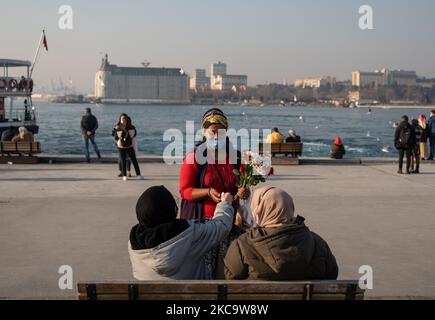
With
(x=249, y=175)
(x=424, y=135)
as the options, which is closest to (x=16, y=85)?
(x=424, y=135)

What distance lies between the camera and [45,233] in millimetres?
8766

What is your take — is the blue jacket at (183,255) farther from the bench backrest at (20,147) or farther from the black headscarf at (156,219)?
the bench backrest at (20,147)

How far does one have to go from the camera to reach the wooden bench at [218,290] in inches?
149

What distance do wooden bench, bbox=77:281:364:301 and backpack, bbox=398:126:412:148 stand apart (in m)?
12.5

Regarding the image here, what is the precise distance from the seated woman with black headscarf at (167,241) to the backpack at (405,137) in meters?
12.2

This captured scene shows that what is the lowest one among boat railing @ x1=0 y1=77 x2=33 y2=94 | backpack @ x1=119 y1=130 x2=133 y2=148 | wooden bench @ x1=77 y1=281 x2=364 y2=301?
wooden bench @ x1=77 y1=281 x2=364 y2=301

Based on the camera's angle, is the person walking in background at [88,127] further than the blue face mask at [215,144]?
Yes

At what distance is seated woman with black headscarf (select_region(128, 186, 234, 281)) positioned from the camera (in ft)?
13.0

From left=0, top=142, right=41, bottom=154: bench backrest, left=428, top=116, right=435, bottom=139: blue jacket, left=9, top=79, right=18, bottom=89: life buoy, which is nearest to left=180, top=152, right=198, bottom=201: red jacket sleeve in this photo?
left=0, top=142, right=41, bottom=154: bench backrest

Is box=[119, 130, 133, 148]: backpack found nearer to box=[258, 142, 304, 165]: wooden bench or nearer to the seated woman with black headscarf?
box=[258, 142, 304, 165]: wooden bench

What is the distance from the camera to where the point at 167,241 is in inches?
157

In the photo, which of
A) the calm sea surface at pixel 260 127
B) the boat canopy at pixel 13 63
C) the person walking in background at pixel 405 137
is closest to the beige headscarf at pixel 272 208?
the person walking in background at pixel 405 137

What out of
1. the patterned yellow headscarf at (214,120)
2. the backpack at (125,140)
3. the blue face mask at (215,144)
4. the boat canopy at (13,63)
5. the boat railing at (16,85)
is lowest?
the backpack at (125,140)
